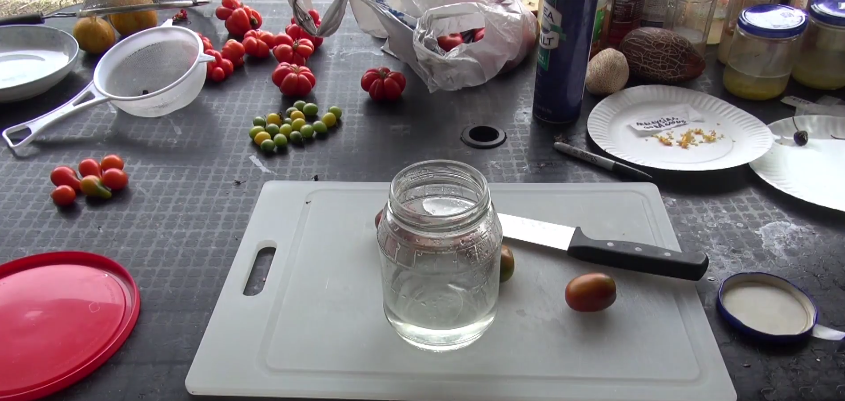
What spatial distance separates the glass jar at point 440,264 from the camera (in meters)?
0.61

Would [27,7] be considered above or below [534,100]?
below

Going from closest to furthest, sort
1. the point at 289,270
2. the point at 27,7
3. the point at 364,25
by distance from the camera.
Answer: the point at 289,270 → the point at 364,25 → the point at 27,7

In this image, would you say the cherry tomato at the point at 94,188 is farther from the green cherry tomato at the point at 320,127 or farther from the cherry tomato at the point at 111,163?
the green cherry tomato at the point at 320,127

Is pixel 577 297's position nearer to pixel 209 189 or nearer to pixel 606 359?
pixel 606 359

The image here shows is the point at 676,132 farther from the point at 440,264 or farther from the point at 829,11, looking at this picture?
the point at 440,264

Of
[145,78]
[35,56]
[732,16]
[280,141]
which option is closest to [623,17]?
[732,16]

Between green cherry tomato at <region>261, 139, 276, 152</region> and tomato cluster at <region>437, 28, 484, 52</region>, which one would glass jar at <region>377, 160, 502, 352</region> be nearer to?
green cherry tomato at <region>261, 139, 276, 152</region>

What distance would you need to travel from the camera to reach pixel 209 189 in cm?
89

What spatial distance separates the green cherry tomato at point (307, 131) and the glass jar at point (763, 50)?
0.70 metres

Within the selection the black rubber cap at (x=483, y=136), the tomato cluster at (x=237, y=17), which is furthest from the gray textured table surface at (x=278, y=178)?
the tomato cluster at (x=237, y=17)

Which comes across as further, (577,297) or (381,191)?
(381,191)

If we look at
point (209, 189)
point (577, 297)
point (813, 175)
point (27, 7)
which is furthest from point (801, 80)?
point (27, 7)

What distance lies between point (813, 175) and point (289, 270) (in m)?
0.72

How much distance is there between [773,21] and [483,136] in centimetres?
48
